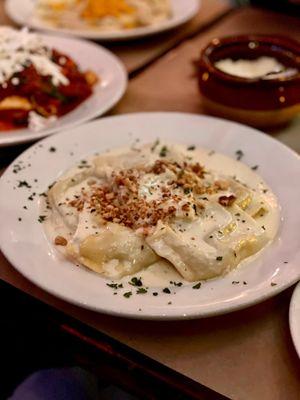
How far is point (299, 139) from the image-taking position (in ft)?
5.55

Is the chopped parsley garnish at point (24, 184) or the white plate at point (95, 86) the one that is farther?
the white plate at point (95, 86)

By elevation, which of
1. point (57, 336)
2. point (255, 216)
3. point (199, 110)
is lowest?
point (57, 336)

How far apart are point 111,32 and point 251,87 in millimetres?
799

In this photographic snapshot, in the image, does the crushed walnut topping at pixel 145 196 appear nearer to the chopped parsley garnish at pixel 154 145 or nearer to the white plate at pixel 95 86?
the chopped parsley garnish at pixel 154 145

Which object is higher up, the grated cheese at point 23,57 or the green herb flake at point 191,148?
the grated cheese at point 23,57

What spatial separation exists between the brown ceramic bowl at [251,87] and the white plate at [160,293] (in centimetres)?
12

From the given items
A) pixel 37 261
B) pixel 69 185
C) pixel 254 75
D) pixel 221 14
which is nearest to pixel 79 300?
pixel 37 261

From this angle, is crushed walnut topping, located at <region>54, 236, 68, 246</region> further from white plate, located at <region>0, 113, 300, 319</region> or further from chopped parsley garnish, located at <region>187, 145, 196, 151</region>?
chopped parsley garnish, located at <region>187, 145, 196, 151</region>

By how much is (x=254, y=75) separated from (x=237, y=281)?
883 millimetres

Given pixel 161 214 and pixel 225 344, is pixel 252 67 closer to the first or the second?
pixel 161 214

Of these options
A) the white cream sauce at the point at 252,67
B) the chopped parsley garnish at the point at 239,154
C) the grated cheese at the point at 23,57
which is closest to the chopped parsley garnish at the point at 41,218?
the chopped parsley garnish at the point at 239,154

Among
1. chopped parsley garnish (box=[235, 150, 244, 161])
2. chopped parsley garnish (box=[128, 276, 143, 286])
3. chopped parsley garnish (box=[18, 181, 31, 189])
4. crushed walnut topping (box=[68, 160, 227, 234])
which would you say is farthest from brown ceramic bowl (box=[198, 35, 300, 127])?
chopped parsley garnish (box=[128, 276, 143, 286])

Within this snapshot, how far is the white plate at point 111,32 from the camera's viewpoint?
2.23 metres

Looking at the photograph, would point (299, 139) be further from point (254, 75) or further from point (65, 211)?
point (65, 211)
